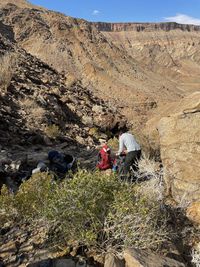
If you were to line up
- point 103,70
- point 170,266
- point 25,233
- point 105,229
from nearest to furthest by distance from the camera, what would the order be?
point 170,266 → point 105,229 → point 25,233 → point 103,70

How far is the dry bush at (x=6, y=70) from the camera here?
50.7 ft

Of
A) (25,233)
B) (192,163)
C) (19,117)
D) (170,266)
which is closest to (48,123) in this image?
(19,117)

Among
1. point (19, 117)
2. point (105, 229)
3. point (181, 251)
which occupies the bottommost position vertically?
point (181, 251)

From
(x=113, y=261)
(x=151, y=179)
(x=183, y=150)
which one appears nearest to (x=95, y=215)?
(x=113, y=261)

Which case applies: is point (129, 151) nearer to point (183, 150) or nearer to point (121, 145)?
point (121, 145)

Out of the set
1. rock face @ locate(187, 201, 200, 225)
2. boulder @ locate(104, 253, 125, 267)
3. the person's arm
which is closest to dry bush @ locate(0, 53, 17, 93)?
the person's arm

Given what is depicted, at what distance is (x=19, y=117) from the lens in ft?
45.7

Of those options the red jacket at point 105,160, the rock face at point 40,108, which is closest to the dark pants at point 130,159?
the red jacket at point 105,160

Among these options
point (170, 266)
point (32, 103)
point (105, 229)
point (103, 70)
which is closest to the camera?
point (170, 266)

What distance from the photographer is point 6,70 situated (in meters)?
16.2

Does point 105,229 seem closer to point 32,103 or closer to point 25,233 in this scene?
point 25,233

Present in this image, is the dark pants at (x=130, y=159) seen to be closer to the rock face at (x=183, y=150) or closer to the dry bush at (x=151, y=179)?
the dry bush at (x=151, y=179)

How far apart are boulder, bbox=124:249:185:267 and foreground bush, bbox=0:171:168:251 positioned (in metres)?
0.19

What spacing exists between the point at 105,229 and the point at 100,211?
9.6 inches
